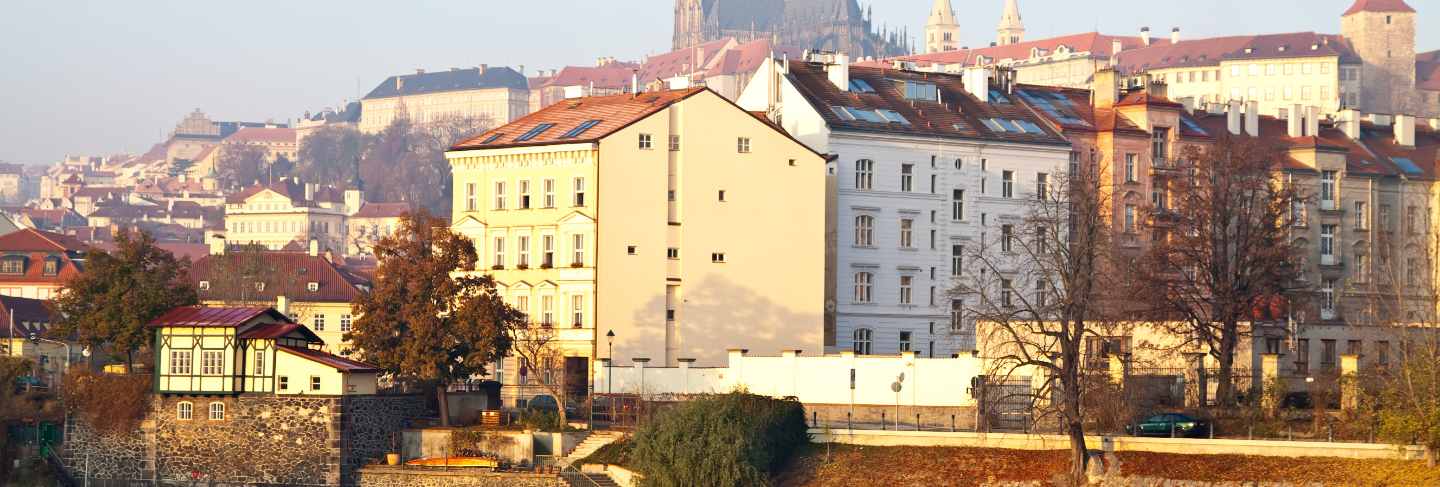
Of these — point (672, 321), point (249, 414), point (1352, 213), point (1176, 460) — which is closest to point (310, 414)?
point (249, 414)

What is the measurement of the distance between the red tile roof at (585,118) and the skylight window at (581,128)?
168 mm

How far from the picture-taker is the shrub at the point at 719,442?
66.7 metres

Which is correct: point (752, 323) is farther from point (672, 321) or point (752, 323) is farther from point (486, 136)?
point (486, 136)

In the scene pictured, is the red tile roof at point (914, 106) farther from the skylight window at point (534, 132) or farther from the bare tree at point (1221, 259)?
the bare tree at point (1221, 259)

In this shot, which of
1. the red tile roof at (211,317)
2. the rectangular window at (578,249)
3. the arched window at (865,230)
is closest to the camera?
the red tile roof at (211,317)

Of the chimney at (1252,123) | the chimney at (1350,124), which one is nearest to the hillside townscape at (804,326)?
the chimney at (1252,123)

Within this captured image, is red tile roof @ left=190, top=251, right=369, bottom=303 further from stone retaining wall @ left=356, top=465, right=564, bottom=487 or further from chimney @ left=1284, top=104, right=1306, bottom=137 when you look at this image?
stone retaining wall @ left=356, top=465, right=564, bottom=487

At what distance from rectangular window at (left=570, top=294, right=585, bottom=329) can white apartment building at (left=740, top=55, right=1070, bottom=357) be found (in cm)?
1140

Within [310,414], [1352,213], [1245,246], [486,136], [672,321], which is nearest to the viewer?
[310,414]

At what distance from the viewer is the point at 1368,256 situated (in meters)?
105

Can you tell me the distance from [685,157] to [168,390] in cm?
2140

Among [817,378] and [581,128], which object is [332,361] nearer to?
[817,378]

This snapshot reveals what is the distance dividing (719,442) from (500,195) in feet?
84.7

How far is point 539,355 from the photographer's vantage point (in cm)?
8450
